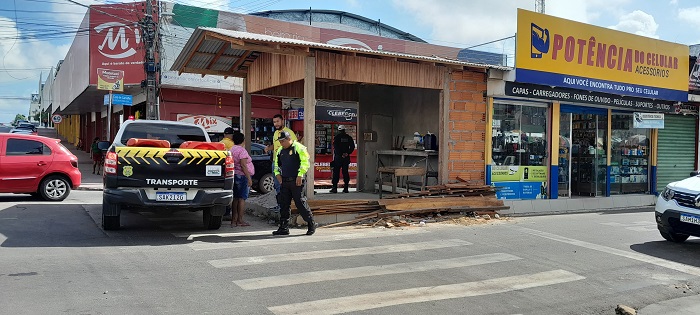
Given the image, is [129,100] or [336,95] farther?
[129,100]

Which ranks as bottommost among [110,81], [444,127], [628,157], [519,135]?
[628,157]

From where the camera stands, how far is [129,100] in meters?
18.7

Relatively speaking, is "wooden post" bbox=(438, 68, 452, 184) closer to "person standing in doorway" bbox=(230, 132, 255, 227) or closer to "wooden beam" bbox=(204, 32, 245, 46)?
"person standing in doorway" bbox=(230, 132, 255, 227)

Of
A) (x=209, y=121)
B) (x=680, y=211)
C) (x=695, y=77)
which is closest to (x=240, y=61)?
(x=680, y=211)

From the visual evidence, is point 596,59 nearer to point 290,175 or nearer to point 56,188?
point 290,175

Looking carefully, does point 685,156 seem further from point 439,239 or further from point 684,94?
point 439,239

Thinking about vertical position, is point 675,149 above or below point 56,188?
above

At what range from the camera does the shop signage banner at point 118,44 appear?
2188 cm

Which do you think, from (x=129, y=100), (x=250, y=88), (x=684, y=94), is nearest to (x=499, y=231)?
(x=250, y=88)

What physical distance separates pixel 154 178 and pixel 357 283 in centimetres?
379

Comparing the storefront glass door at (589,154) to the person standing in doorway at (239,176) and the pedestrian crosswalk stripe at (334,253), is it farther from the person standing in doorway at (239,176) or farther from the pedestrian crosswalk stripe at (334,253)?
the person standing in doorway at (239,176)

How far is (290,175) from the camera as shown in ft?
29.6

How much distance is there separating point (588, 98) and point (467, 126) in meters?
3.98

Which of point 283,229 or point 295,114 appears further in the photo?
point 295,114
